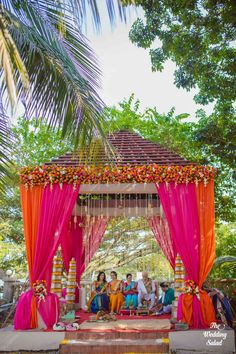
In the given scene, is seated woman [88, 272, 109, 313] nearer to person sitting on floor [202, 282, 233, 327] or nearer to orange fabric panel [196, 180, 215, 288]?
person sitting on floor [202, 282, 233, 327]

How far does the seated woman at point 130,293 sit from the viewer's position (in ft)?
29.9

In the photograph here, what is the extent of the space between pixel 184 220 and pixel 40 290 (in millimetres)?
2790

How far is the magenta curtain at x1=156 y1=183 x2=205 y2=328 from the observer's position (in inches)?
267

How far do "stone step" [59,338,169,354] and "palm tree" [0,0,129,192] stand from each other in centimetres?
322

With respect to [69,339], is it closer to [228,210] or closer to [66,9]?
[66,9]

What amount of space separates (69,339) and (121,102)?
1128 cm

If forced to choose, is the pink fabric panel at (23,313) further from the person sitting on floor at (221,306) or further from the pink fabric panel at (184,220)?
the person sitting on floor at (221,306)

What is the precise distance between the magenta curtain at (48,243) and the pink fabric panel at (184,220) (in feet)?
5.58

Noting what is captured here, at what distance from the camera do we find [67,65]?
3.77 m

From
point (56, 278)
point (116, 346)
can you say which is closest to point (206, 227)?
point (116, 346)

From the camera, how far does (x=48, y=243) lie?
6938mm

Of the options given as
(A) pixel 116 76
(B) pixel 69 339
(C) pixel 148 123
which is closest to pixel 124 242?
(C) pixel 148 123

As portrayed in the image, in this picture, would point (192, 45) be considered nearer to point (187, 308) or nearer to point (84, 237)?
point (84, 237)

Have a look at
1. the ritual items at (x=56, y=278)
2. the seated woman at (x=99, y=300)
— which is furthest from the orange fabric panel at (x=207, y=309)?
the seated woman at (x=99, y=300)
